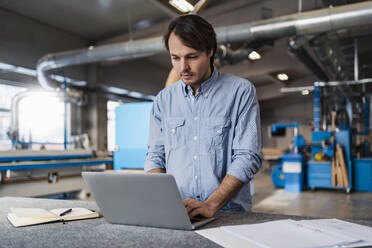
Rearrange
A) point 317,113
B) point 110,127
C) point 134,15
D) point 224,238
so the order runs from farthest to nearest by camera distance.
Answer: point 110,127, point 317,113, point 134,15, point 224,238

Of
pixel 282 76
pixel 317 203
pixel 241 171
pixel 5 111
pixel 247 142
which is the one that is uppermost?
pixel 282 76

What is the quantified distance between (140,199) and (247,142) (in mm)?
490

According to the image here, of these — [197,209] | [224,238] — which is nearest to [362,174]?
[197,209]

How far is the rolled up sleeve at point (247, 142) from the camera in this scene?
120cm

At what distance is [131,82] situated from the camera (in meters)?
9.14

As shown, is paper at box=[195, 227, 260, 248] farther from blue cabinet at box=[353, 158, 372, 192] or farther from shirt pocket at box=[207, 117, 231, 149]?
blue cabinet at box=[353, 158, 372, 192]

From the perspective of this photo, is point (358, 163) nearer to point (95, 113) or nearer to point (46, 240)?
point (95, 113)

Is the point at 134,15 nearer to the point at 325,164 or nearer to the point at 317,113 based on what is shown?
the point at 317,113

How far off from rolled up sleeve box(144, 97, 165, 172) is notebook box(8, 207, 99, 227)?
14.0 inches

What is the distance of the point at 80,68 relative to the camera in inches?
314

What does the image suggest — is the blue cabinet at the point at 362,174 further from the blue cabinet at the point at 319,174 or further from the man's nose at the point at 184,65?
the man's nose at the point at 184,65

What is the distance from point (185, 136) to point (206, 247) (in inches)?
24.0

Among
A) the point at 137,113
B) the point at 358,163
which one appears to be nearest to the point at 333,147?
the point at 358,163

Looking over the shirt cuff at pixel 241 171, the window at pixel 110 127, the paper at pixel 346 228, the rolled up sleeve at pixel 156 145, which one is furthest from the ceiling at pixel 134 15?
the paper at pixel 346 228
